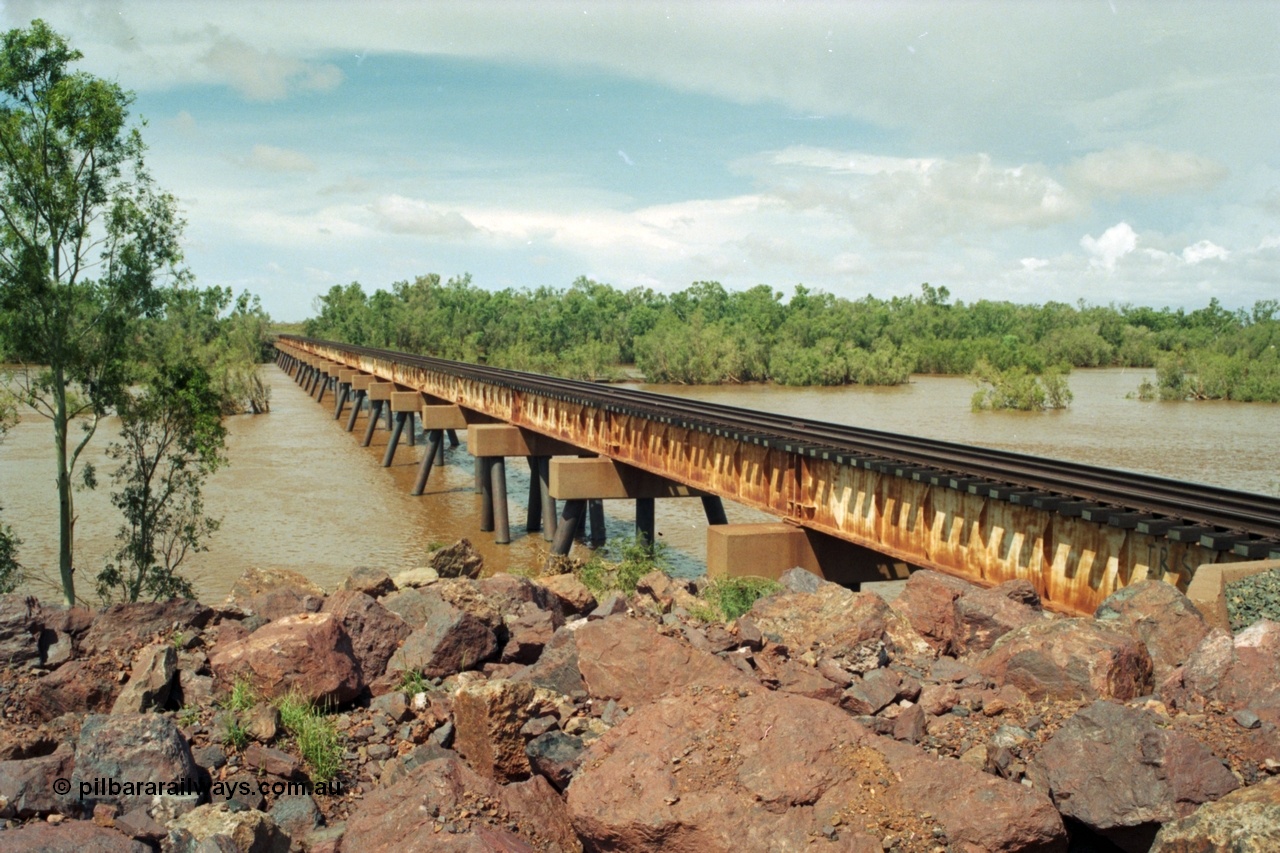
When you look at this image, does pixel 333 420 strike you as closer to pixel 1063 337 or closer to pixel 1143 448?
pixel 1143 448

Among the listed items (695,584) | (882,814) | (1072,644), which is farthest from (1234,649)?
(695,584)

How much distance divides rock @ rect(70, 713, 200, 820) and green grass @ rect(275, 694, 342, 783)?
565 millimetres

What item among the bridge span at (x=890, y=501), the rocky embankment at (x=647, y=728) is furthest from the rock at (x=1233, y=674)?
the bridge span at (x=890, y=501)

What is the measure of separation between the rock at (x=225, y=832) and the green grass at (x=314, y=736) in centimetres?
67

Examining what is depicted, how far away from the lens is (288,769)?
5.28 m

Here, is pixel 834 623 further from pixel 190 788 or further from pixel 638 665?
pixel 190 788

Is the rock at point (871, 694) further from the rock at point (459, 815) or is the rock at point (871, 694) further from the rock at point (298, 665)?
the rock at point (298, 665)

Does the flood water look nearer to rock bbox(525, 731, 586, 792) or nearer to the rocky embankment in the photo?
the rocky embankment

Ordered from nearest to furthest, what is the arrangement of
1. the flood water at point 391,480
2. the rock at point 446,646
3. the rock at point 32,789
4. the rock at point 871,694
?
1. the rock at point 32,789
2. the rock at point 871,694
3. the rock at point 446,646
4. the flood water at point 391,480

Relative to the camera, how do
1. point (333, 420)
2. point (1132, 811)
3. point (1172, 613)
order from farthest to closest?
1. point (333, 420)
2. point (1172, 613)
3. point (1132, 811)

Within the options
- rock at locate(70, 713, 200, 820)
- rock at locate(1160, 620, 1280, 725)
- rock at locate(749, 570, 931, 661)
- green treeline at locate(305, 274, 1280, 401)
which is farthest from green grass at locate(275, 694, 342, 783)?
green treeline at locate(305, 274, 1280, 401)

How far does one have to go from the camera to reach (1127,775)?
4355mm

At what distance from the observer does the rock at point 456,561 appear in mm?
12227

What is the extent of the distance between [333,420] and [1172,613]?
53.3 m
